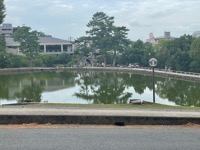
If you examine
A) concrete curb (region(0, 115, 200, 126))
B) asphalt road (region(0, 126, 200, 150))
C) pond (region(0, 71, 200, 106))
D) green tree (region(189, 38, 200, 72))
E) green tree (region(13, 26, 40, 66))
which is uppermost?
green tree (region(13, 26, 40, 66))

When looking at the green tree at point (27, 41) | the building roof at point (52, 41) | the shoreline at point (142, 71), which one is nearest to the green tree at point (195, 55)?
the shoreline at point (142, 71)

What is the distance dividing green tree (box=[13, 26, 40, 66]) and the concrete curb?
68254 millimetres

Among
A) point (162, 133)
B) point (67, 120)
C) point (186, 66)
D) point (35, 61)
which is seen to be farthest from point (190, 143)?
point (35, 61)

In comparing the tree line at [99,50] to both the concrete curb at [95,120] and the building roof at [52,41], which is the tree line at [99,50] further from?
the concrete curb at [95,120]

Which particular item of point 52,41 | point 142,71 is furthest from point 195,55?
point 52,41

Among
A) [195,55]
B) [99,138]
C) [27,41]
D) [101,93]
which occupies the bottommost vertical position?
[101,93]

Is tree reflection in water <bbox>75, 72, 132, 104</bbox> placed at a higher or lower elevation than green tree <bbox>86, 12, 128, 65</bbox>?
lower

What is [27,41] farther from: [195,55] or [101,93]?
[101,93]

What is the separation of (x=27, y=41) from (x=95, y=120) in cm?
6985

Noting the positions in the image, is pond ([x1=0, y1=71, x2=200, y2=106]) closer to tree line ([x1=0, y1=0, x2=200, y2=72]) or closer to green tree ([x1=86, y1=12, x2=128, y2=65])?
tree line ([x1=0, y1=0, x2=200, y2=72])

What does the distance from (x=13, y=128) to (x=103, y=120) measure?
189 cm

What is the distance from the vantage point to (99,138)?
5590 mm

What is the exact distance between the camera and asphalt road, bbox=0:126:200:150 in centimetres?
503

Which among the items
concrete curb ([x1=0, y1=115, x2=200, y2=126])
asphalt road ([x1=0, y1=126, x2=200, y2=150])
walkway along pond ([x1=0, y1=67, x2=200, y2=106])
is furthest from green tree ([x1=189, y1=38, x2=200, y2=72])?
asphalt road ([x1=0, y1=126, x2=200, y2=150])
